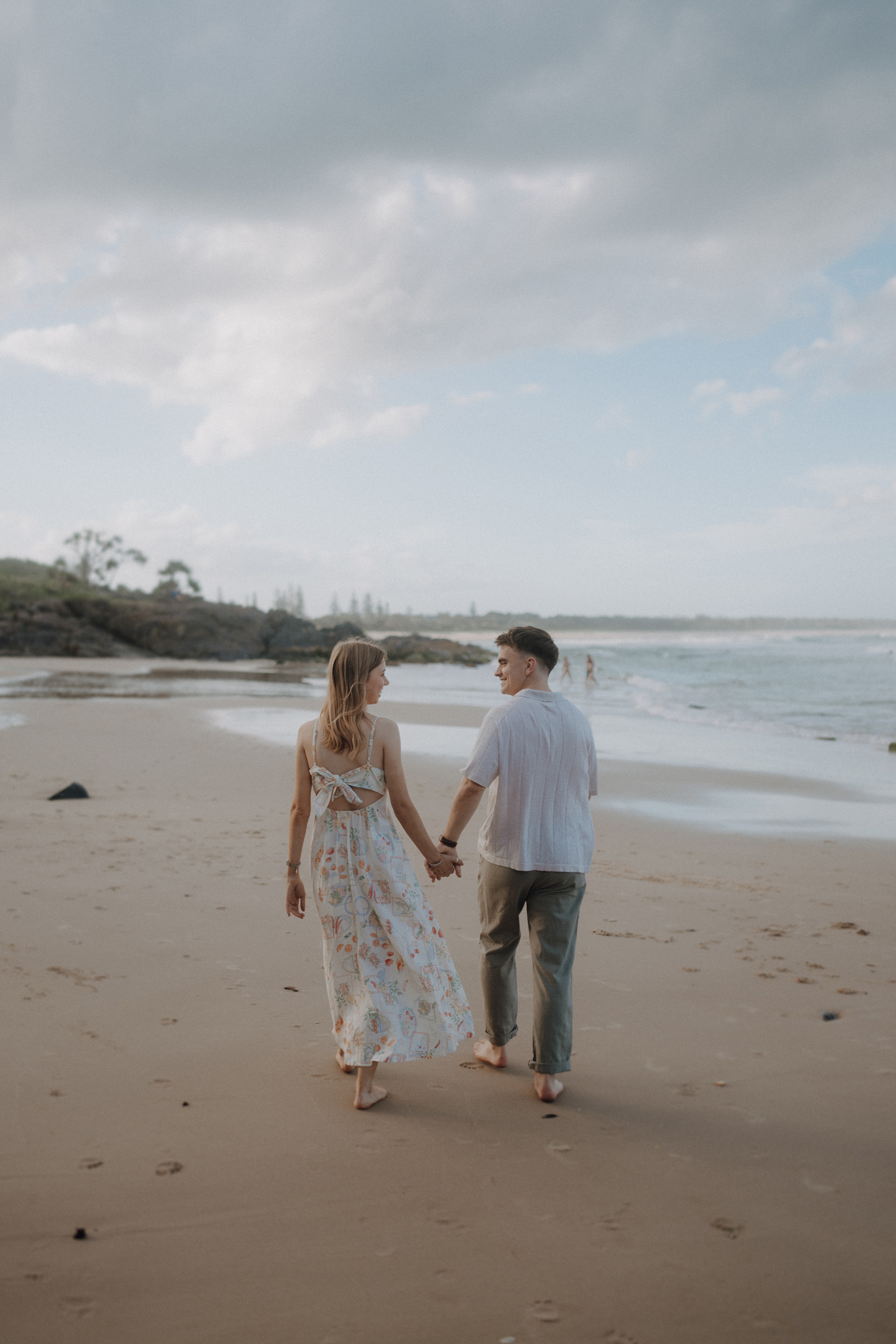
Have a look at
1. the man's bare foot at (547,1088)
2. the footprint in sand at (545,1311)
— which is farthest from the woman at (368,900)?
the footprint in sand at (545,1311)

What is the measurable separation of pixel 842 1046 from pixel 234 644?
61.1 metres

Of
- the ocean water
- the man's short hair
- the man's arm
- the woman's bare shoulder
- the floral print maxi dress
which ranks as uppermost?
the man's short hair

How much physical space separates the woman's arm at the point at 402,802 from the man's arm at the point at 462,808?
6cm

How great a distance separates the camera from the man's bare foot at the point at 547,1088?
3.59m

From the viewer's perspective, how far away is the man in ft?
11.7

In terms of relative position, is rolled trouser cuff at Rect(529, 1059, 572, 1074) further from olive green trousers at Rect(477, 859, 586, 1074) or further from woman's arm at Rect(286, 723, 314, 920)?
woman's arm at Rect(286, 723, 314, 920)

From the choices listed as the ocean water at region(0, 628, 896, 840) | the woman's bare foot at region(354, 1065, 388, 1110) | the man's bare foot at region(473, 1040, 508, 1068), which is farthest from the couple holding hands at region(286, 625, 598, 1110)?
the ocean water at region(0, 628, 896, 840)

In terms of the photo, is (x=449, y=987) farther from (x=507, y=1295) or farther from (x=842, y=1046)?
(x=842, y=1046)

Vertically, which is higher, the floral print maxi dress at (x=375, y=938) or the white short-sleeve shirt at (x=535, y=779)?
the white short-sleeve shirt at (x=535, y=779)

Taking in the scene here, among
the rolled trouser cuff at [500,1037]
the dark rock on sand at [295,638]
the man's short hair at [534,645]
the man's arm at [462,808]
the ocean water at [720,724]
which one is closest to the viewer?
the man's arm at [462,808]

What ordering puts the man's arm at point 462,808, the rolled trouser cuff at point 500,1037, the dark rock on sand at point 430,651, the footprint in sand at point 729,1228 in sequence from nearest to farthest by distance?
the footprint in sand at point 729,1228 < the man's arm at point 462,808 < the rolled trouser cuff at point 500,1037 < the dark rock on sand at point 430,651

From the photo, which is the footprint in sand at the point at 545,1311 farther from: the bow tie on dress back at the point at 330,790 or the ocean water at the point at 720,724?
the ocean water at the point at 720,724

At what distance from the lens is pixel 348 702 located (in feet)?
11.4

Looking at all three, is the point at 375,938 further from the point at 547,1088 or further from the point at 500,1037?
the point at 547,1088
